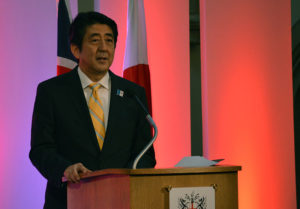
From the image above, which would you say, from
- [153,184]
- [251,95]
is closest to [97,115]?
[153,184]

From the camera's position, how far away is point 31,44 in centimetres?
432

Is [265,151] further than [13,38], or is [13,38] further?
[265,151]

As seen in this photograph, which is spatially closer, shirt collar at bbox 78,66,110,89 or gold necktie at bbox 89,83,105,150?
gold necktie at bbox 89,83,105,150

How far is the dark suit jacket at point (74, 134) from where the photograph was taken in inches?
94.2

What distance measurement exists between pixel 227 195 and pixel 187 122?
3077 millimetres

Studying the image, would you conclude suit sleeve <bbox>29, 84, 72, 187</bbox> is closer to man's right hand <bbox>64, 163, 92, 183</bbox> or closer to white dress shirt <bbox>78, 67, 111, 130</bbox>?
man's right hand <bbox>64, 163, 92, 183</bbox>

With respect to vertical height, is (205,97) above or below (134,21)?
below

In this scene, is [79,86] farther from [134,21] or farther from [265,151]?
[265,151]

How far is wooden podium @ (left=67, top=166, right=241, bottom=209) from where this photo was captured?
1743 millimetres

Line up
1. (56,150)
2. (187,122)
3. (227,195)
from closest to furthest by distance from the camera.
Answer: (227,195) < (56,150) < (187,122)

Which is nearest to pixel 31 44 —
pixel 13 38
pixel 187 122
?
pixel 13 38

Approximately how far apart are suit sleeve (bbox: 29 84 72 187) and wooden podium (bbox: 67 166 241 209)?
0.33 m

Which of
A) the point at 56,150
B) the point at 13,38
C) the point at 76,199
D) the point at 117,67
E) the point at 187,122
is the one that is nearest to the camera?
the point at 76,199

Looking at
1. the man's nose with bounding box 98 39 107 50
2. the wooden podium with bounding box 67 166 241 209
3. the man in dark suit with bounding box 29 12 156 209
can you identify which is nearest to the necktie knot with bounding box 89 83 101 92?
the man in dark suit with bounding box 29 12 156 209
